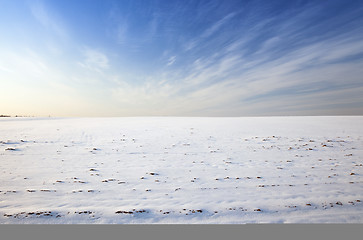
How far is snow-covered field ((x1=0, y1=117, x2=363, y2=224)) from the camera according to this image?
4.95 metres

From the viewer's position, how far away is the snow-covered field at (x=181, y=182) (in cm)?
495

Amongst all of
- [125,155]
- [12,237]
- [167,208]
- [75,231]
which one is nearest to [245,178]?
[167,208]

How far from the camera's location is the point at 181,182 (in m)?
7.01

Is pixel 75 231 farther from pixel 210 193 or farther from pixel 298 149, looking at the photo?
pixel 298 149

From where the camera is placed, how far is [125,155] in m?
10.3

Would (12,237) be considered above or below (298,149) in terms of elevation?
below

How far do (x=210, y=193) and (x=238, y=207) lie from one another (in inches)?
45.5

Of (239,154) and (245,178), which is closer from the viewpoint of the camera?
(245,178)

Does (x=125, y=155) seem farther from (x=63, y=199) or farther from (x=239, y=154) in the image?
(x=239, y=154)

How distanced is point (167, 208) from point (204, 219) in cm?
125

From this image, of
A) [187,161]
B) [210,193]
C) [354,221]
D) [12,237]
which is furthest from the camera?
[187,161]

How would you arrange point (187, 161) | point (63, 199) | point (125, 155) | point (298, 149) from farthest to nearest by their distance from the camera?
1. point (298, 149)
2. point (125, 155)
3. point (187, 161)
4. point (63, 199)

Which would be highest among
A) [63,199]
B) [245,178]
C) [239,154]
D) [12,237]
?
[239,154]

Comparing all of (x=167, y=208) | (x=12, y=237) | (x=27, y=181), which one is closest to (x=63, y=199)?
(x=12, y=237)
